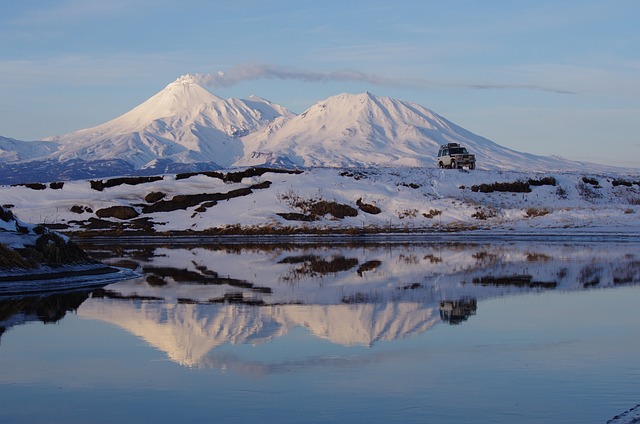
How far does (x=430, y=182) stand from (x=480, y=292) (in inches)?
2340

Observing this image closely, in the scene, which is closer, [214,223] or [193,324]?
[193,324]

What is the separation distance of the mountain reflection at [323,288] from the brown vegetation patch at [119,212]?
26639mm

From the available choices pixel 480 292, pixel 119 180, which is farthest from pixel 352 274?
pixel 119 180

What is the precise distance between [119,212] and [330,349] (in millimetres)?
61324

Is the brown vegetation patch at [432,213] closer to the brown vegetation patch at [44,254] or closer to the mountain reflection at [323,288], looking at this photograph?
the mountain reflection at [323,288]

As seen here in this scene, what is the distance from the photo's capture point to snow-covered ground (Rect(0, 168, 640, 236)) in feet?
234

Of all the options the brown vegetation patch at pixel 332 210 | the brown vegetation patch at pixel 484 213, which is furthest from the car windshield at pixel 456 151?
the brown vegetation patch at pixel 332 210

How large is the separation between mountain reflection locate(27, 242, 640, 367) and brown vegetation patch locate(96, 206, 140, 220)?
26.6m

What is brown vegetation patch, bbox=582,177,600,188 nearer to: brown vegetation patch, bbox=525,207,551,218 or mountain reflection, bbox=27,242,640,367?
brown vegetation patch, bbox=525,207,551,218

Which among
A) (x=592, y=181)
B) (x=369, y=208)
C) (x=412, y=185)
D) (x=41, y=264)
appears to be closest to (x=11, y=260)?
(x=41, y=264)

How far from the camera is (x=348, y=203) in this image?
77.7 m

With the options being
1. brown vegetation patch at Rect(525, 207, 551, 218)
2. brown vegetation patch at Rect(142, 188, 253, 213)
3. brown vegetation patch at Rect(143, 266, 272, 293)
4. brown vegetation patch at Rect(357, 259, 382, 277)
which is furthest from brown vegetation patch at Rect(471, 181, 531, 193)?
brown vegetation patch at Rect(143, 266, 272, 293)

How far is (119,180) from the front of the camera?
290 ft

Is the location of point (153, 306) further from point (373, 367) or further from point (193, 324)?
point (373, 367)
